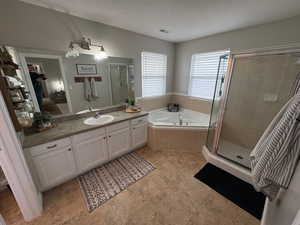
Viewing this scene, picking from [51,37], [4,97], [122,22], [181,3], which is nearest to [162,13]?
[181,3]

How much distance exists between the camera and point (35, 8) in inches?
65.2

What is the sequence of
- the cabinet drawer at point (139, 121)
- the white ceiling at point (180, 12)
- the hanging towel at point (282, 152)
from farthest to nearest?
the cabinet drawer at point (139, 121) → the white ceiling at point (180, 12) → the hanging towel at point (282, 152)

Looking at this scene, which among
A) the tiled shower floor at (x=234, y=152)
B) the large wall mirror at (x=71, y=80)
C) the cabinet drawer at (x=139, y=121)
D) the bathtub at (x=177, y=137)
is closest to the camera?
the large wall mirror at (x=71, y=80)

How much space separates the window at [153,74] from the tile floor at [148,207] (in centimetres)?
225

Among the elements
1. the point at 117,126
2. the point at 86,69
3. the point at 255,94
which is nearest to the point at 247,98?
the point at 255,94

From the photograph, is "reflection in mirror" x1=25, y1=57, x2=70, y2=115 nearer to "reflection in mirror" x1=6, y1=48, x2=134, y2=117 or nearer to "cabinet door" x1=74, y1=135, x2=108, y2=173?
"reflection in mirror" x1=6, y1=48, x2=134, y2=117

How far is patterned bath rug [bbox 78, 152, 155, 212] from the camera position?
5.37ft

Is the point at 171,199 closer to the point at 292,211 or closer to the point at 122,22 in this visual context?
the point at 292,211

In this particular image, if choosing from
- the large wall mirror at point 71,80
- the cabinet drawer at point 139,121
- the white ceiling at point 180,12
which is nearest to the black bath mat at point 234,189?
the cabinet drawer at point 139,121

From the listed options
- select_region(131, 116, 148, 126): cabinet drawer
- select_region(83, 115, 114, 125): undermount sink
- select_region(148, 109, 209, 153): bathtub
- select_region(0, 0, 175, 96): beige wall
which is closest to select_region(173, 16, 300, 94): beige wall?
select_region(0, 0, 175, 96): beige wall

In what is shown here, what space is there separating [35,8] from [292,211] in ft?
11.0

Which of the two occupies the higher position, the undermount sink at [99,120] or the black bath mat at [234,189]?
the undermount sink at [99,120]

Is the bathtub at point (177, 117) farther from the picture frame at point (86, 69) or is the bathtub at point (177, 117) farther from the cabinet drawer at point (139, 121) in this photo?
the picture frame at point (86, 69)

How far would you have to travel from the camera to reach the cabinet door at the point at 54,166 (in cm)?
154
